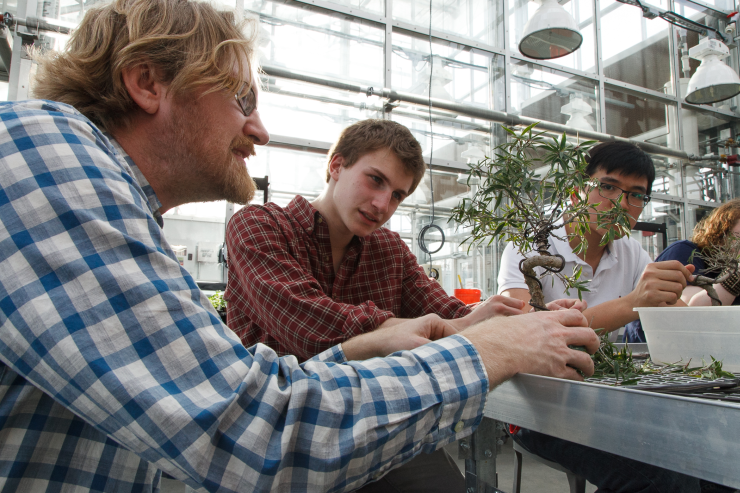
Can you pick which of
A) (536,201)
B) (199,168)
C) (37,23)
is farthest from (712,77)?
(37,23)

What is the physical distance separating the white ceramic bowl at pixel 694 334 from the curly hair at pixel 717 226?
1047 mm

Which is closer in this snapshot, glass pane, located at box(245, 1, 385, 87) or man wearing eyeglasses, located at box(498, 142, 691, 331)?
man wearing eyeglasses, located at box(498, 142, 691, 331)

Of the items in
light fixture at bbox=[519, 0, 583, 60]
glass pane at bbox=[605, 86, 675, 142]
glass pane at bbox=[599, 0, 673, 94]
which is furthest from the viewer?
glass pane at bbox=[599, 0, 673, 94]

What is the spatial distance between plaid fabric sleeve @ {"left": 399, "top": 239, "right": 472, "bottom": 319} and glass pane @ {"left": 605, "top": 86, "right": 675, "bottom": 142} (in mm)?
4813

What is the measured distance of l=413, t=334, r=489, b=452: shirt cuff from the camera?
1.69ft

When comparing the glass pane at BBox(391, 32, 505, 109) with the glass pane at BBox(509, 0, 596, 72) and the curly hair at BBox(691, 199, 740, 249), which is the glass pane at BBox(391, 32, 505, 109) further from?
the curly hair at BBox(691, 199, 740, 249)

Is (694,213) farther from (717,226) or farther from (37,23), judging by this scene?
(37,23)

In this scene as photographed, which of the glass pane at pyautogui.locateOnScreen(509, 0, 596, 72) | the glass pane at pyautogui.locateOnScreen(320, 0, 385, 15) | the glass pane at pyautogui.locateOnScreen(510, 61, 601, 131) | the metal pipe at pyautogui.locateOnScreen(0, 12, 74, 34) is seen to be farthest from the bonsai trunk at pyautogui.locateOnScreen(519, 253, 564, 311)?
the glass pane at pyautogui.locateOnScreen(509, 0, 596, 72)

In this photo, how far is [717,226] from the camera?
1.71 metres

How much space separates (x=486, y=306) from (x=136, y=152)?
2.59ft

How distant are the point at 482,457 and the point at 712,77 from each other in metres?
4.97

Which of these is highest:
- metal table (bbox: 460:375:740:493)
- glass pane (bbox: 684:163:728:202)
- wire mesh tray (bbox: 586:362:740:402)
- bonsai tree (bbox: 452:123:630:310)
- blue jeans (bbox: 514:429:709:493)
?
glass pane (bbox: 684:163:728:202)

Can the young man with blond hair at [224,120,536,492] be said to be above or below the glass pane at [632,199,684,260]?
below

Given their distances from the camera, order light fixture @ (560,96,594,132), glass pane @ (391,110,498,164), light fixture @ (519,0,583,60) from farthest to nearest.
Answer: light fixture @ (560,96,594,132) → glass pane @ (391,110,498,164) → light fixture @ (519,0,583,60)
